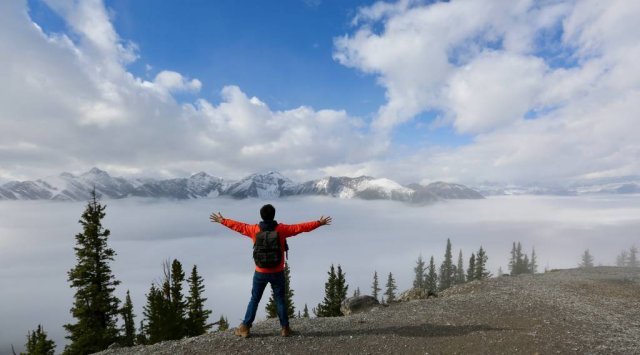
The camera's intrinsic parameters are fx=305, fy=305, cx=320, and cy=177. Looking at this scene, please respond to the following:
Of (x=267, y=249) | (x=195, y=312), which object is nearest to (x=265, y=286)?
(x=267, y=249)

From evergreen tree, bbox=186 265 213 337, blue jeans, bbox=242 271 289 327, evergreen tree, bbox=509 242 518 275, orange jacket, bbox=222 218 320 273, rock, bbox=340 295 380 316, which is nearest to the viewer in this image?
orange jacket, bbox=222 218 320 273

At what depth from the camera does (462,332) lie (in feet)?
33.7

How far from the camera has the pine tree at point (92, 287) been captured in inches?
870

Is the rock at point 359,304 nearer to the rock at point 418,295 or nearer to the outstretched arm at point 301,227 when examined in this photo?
the rock at point 418,295

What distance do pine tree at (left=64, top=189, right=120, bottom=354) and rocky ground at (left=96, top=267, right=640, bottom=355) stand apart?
15238mm

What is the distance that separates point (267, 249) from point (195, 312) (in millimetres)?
29624

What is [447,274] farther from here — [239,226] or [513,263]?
[239,226]

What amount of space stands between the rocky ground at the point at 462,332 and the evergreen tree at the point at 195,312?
2285cm

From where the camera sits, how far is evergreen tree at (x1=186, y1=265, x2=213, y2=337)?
30.9 m

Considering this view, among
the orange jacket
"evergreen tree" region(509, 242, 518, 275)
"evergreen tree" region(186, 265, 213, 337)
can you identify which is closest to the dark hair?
the orange jacket

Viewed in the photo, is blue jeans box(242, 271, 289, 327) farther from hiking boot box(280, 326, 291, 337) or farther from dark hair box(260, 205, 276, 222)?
dark hair box(260, 205, 276, 222)

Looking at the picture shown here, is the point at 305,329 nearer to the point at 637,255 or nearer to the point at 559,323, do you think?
the point at 559,323

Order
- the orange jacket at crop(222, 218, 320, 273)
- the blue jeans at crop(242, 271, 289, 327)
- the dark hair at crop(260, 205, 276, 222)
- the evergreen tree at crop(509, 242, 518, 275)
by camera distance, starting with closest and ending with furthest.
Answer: the dark hair at crop(260, 205, 276, 222) < the orange jacket at crop(222, 218, 320, 273) < the blue jeans at crop(242, 271, 289, 327) < the evergreen tree at crop(509, 242, 518, 275)

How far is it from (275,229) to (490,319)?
9.21 m
